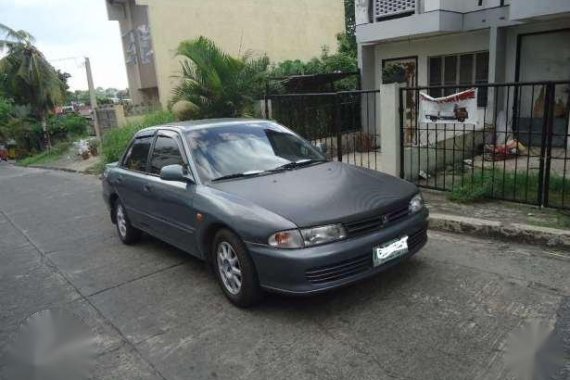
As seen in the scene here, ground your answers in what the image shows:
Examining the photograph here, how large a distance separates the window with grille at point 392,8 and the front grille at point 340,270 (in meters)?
8.85

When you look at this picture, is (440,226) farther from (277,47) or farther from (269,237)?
(277,47)

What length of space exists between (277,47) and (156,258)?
19.4 meters

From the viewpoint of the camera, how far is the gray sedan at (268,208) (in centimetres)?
350

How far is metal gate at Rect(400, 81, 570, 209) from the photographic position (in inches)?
218

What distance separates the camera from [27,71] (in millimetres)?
23578

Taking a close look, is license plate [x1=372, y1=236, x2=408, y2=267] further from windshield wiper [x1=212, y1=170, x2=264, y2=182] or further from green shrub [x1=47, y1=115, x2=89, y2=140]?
green shrub [x1=47, y1=115, x2=89, y2=140]

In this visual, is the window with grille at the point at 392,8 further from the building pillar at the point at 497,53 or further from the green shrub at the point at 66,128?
the green shrub at the point at 66,128

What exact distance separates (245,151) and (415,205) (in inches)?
68.0

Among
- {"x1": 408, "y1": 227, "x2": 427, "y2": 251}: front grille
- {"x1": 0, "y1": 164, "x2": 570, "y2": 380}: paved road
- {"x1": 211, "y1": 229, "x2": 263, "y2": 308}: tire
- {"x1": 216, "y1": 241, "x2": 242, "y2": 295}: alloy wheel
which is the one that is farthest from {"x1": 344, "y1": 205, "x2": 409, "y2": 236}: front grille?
{"x1": 216, "y1": 241, "x2": 242, "y2": 295}: alloy wheel

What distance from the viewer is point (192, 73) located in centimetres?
1093

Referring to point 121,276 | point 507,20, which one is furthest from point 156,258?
point 507,20

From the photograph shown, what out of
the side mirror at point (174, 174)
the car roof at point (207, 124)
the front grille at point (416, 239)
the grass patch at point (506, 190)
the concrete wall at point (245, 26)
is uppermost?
the concrete wall at point (245, 26)

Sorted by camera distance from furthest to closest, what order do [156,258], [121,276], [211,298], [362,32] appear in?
[362,32]
[156,258]
[121,276]
[211,298]

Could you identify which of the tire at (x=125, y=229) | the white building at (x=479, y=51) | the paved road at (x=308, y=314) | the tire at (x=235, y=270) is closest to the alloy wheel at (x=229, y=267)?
the tire at (x=235, y=270)
